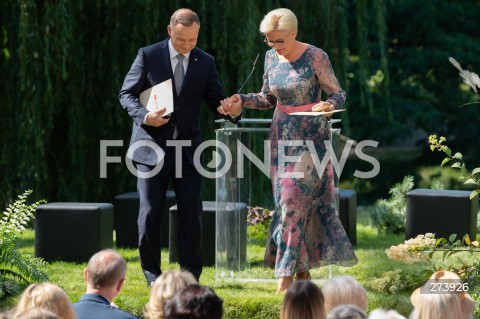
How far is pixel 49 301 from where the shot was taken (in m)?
4.61

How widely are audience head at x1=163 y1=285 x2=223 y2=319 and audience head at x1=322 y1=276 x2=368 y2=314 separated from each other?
679mm

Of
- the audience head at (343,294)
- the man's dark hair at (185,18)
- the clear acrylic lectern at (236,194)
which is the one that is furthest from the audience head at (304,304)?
the clear acrylic lectern at (236,194)

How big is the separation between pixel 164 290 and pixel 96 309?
0.42m

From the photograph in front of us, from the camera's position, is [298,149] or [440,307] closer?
[440,307]

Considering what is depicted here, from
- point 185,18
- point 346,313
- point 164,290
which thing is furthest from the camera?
point 185,18

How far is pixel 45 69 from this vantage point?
10719 mm

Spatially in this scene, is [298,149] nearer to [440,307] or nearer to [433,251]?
[433,251]

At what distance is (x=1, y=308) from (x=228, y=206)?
5.51ft

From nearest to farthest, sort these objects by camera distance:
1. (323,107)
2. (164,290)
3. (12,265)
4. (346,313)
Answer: (346,313), (164,290), (323,107), (12,265)

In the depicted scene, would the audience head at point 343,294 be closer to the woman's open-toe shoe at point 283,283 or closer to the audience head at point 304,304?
the audience head at point 304,304

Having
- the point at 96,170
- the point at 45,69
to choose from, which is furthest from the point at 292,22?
the point at 96,170

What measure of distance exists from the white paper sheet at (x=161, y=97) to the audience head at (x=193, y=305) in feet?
9.07

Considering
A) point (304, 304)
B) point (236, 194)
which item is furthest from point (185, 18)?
point (304, 304)

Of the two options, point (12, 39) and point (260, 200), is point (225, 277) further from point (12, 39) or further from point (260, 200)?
point (12, 39)
